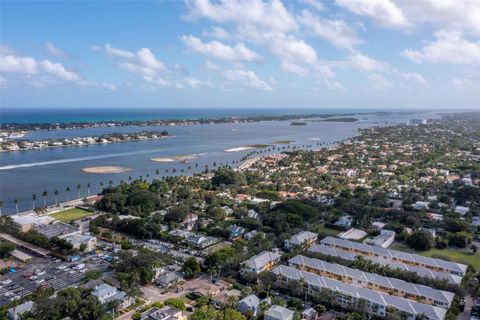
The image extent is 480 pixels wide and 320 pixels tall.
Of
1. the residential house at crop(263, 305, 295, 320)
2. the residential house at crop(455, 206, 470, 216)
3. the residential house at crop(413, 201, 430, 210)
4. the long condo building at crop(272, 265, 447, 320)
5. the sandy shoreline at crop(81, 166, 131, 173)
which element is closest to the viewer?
the residential house at crop(263, 305, 295, 320)

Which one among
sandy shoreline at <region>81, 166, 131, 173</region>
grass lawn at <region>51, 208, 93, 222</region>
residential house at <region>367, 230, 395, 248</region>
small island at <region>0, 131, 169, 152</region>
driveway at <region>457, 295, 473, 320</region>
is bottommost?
driveway at <region>457, 295, 473, 320</region>

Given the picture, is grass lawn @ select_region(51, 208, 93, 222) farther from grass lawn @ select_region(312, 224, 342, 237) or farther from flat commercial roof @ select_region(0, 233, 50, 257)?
grass lawn @ select_region(312, 224, 342, 237)

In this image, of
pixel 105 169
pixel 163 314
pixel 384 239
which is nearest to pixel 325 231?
pixel 384 239

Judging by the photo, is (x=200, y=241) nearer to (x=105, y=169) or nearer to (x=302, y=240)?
(x=302, y=240)

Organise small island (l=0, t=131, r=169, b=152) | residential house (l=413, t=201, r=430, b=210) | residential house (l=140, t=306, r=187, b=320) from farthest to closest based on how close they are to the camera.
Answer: small island (l=0, t=131, r=169, b=152) → residential house (l=413, t=201, r=430, b=210) → residential house (l=140, t=306, r=187, b=320)

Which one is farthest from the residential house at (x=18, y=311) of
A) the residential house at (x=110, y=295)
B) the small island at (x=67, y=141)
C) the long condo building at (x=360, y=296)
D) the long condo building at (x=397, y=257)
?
the small island at (x=67, y=141)

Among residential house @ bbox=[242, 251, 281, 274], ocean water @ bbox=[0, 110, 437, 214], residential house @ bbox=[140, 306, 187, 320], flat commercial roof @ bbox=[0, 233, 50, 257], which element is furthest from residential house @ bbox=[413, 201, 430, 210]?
ocean water @ bbox=[0, 110, 437, 214]

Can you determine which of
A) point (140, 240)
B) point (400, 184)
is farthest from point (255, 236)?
point (400, 184)

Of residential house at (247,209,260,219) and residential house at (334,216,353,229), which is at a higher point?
residential house at (247,209,260,219)
